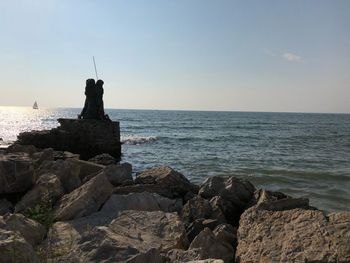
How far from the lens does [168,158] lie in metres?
25.0

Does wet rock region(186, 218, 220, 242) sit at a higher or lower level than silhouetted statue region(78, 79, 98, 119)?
lower

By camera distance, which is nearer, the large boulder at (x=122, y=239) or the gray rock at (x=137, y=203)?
the large boulder at (x=122, y=239)

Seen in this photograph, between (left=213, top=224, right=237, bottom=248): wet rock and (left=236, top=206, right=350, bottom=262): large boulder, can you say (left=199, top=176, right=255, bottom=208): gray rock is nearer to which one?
(left=213, top=224, right=237, bottom=248): wet rock

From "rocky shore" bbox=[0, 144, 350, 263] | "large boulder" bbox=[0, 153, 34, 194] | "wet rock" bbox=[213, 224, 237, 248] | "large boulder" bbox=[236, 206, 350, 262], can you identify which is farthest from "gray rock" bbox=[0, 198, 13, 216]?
"large boulder" bbox=[236, 206, 350, 262]

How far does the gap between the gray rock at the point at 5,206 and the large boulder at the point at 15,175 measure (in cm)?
18

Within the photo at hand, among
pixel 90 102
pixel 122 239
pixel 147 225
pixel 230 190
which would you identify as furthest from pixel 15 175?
pixel 90 102

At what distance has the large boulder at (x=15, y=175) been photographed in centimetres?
703

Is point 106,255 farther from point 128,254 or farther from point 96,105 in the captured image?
point 96,105

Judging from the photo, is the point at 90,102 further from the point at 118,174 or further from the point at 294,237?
the point at 294,237

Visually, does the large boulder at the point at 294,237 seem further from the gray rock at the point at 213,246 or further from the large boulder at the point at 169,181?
the large boulder at the point at 169,181

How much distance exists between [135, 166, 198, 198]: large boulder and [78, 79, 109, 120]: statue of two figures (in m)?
12.9

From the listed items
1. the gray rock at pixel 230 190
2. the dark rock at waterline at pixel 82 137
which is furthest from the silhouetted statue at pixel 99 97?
the gray rock at pixel 230 190

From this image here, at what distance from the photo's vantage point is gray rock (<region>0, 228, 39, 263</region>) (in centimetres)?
381

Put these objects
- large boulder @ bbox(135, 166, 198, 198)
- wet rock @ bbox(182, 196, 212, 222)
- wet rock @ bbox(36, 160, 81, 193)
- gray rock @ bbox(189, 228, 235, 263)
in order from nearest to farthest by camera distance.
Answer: gray rock @ bbox(189, 228, 235, 263), wet rock @ bbox(182, 196, 212, 222), wet rock @ bbox(36, 160, 81, 193), large boulder @ bbox(135, 166, 198, 198)
